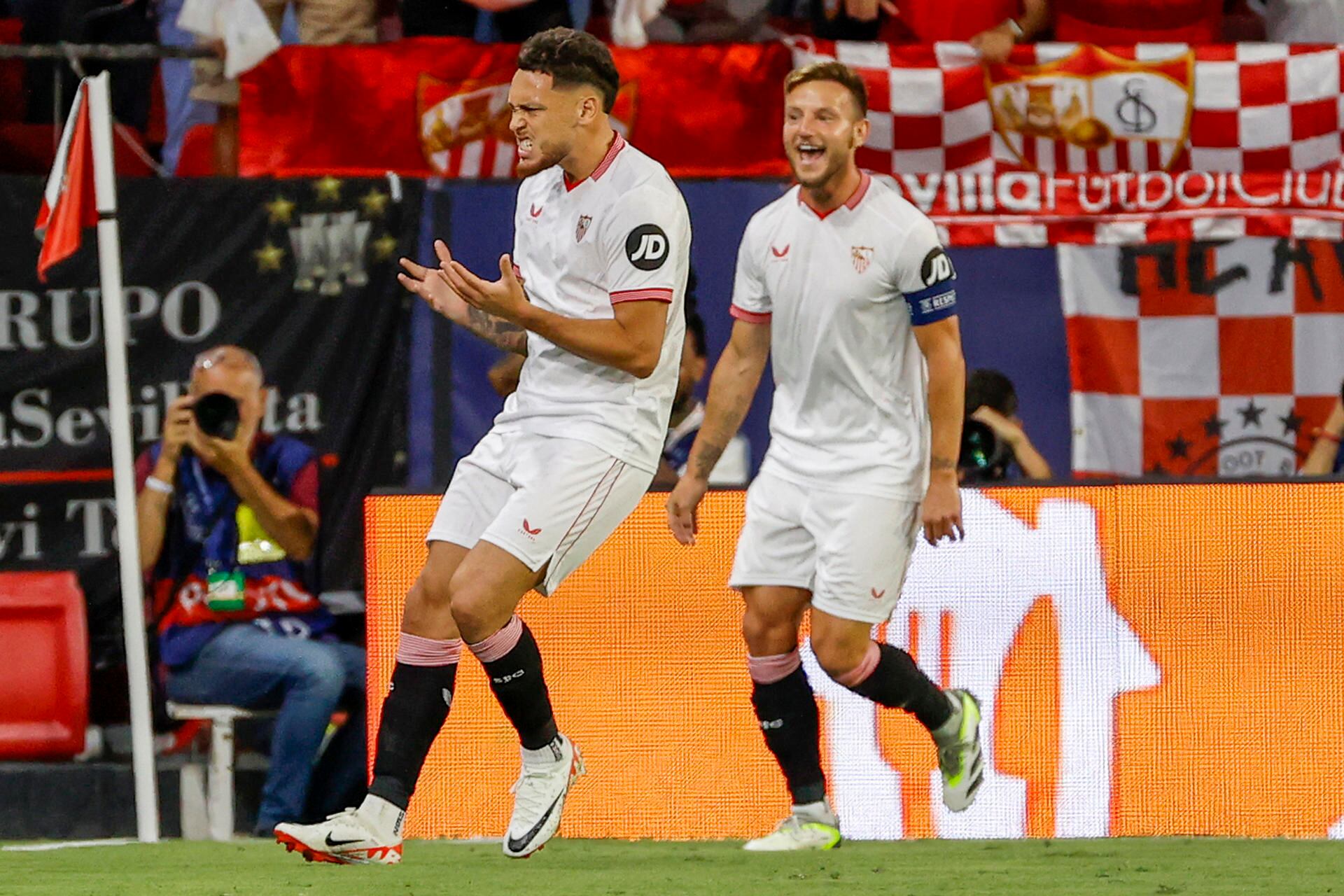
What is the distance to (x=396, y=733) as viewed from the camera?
5.10m

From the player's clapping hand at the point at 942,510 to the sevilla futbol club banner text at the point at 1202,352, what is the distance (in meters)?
2.83

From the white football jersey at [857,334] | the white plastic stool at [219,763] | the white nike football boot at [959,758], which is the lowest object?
the white plastic stool at [219,763]

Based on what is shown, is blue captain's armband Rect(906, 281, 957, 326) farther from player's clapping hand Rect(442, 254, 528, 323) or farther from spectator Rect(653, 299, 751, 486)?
spectator Rect(653, 299, 751, 486)

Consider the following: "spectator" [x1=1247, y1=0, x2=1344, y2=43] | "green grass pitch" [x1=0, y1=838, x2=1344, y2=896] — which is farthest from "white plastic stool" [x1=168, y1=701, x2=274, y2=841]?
"spectator" [x1=1247, y1=0, x2=1344, y2=43]

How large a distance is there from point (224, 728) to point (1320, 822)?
12.1ft

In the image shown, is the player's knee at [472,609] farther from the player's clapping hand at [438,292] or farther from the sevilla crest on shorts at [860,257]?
the sevilla crest on shorts at [860,257]

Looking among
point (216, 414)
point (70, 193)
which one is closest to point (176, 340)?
point (216, 414)

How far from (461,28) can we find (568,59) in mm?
3440

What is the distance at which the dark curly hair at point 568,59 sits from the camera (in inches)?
200

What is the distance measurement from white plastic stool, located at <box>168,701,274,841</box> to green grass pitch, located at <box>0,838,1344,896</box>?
81cm

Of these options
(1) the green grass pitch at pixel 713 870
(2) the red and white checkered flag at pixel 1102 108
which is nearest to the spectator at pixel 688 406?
(2) the red and white checkered flag at pixel 1102 108

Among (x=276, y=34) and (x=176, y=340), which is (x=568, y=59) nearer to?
(x=176, y=340)

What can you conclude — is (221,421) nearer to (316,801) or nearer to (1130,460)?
(316,801)

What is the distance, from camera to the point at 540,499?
5.02 meters
